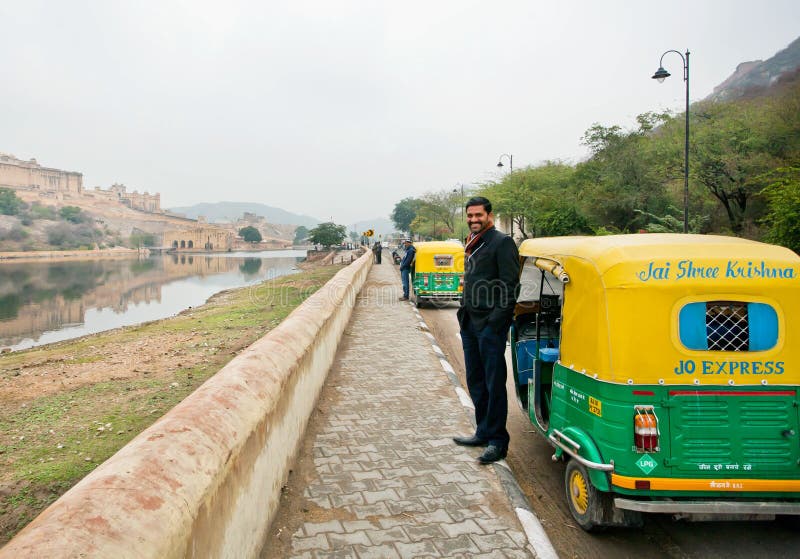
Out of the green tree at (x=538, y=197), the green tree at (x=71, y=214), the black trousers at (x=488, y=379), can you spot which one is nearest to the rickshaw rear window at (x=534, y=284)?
the black trousers at (x=488, y=379)

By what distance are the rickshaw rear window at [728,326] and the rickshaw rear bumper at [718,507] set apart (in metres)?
0.91

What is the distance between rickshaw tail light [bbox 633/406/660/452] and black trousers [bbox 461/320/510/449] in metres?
1.25

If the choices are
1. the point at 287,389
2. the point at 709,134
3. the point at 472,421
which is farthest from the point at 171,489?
the point at 709,134

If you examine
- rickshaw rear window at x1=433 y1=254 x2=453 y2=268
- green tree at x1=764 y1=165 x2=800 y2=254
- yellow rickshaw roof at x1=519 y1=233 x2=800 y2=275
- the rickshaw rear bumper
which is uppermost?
green tree at x1=764 y1=165 x2=800 y2=254

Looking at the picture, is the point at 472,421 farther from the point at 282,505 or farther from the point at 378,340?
the point at 378,340

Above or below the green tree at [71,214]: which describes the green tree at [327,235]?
below

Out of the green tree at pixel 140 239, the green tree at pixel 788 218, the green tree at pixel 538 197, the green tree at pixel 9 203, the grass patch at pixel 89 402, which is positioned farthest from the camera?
the green tree at pixel 140 239

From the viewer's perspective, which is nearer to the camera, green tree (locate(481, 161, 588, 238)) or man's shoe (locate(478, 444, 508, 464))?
man's shoe (locate(478, 444, 508, 464))

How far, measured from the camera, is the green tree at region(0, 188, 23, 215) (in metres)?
121

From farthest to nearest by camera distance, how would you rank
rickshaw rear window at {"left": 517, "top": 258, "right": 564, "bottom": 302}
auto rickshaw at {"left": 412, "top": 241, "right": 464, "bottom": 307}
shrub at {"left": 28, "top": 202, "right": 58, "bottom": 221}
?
shrub at {"left": 28, "top": 202, "right": 58, "bottom": 221}, auto rickshaw at {"left": 412, "top": 241, "right": 464, "bottom": 307}, rickshaw rear window at {"left": 517, "top": 258, "right": 564, "bottom": 302}

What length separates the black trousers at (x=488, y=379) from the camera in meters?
4.44

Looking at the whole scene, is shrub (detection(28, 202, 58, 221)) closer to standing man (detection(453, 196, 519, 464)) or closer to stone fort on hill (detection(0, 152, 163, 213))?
stone fort on hill (detection(0, 152, 163, 213))

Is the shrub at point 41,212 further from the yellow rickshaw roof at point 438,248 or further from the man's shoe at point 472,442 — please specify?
the man's shoe at point 472,442

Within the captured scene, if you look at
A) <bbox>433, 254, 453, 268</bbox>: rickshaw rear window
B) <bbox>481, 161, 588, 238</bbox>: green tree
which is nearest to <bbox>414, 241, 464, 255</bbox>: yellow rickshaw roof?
<bbox>433, 254, 453, 268</bbox>: rickshaw rear window
